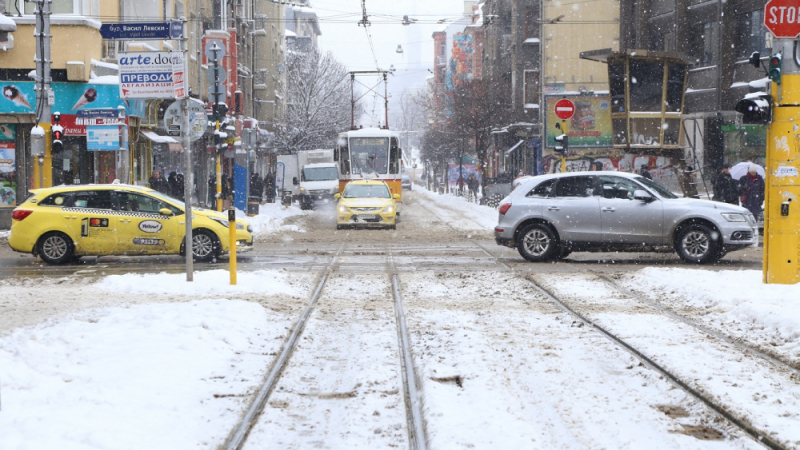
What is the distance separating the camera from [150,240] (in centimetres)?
1770

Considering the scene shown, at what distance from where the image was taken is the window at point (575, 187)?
55.8 ft

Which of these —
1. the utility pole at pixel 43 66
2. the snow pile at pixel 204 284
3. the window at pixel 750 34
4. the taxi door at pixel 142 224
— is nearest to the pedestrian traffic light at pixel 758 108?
the snow pile at pixel 204 284

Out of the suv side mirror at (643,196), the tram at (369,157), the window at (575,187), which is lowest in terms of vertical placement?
the suv side mirror at (643,196)

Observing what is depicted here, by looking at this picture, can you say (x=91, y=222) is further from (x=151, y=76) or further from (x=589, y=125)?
(x=589, y=125)

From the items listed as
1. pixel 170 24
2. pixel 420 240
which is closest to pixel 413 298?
pixel 170 24

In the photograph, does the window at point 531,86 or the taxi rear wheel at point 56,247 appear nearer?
the taxi rear wheel at point 56,247

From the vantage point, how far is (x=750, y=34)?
31516 mm

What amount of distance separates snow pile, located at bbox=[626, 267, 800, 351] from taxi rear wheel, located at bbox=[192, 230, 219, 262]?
8.10 metres

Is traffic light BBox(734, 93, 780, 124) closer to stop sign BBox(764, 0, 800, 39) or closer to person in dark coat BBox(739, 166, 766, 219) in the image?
stop sign BBox(764, 0, 800, 39)

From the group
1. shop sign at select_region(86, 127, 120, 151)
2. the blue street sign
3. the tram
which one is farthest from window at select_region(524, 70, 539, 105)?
the blue street sign

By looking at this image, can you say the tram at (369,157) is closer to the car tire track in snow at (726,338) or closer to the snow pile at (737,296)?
the snow pile at (737,296)

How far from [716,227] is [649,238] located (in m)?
1.14

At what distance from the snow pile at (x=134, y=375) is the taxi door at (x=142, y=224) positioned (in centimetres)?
725

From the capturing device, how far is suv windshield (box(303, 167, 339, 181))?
46.6 meters
